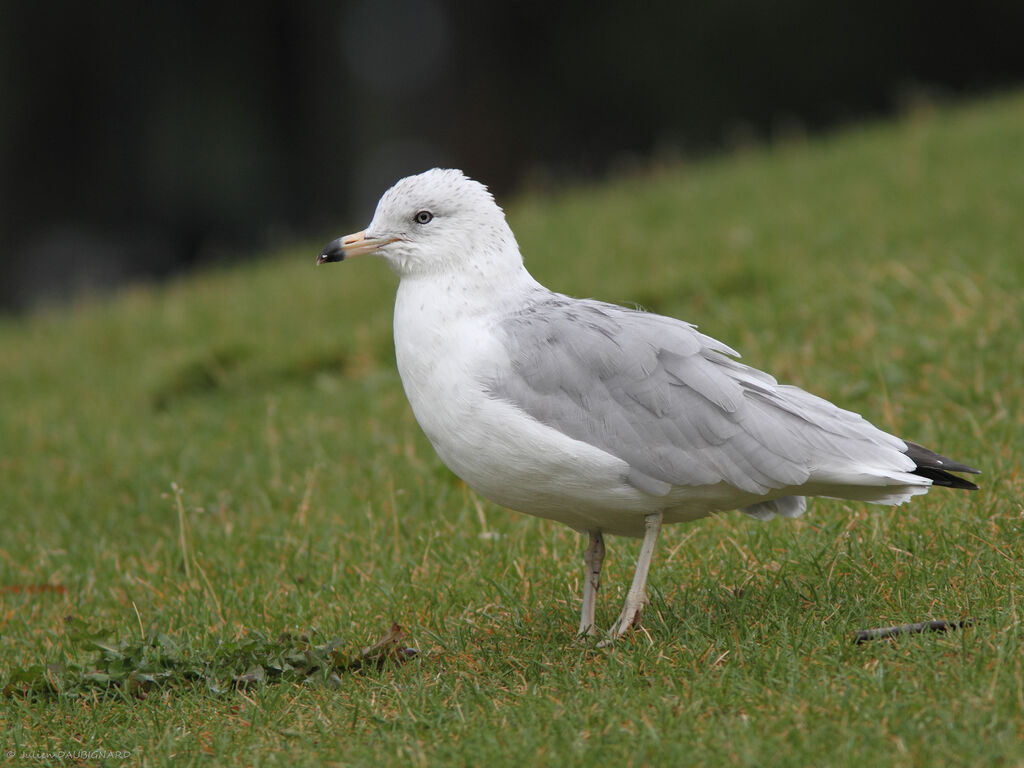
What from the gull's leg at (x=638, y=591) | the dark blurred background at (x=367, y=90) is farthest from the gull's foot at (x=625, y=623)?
the dark blurred background at (x=367, y=90)

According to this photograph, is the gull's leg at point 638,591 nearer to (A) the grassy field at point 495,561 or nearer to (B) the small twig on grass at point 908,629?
(A) the grassy field at point 495,561

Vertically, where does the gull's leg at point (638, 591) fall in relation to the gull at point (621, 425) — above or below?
below

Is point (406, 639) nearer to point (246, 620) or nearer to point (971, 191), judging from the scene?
point (246, 620)

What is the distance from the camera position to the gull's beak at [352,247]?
4871mm

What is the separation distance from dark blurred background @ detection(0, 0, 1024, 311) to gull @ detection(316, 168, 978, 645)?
1540 centimetres

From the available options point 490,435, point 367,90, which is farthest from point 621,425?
point 367,90

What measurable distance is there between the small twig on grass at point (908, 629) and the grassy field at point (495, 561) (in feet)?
0.14

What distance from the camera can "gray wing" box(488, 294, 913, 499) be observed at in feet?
14.1

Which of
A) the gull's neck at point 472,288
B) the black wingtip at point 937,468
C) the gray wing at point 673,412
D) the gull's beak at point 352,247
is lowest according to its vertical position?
the black wingtip at point 937,468

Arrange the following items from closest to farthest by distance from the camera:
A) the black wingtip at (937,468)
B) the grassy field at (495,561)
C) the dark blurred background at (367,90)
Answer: the grassy field at (495,561) → the black wingtip at (937,468) → the dark blurred background at (367,90)

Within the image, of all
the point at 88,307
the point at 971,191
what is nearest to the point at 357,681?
the point at 971,191

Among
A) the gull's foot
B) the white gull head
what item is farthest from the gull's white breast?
the gull's foot

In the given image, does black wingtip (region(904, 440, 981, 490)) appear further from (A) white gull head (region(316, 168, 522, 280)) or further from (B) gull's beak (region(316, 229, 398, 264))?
(B) gull's beak (region(316, 229, 398, 264))

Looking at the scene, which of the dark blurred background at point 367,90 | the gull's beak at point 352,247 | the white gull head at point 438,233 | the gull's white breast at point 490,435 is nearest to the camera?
the gull's white breast at point 490,435
